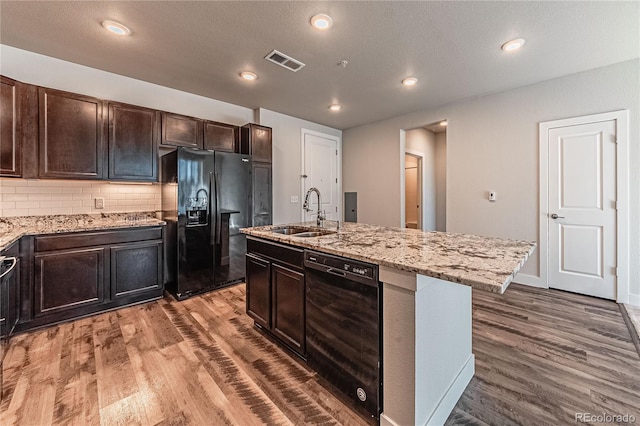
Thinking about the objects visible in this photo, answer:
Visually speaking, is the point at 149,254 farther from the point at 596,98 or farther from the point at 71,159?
the point at 596,98

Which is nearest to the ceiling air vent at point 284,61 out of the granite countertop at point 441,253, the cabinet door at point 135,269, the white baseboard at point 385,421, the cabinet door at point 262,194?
A: the cabinet door at point 262,194

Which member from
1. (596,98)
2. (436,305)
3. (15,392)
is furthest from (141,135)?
(596,98)

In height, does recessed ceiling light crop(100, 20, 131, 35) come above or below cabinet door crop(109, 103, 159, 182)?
above

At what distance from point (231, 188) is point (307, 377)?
243 cm

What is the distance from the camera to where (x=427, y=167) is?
A: 5848 millimetres

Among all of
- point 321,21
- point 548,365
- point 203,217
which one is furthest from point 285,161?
point 548,365

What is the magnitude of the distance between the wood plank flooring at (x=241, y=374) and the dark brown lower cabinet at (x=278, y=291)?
165mm

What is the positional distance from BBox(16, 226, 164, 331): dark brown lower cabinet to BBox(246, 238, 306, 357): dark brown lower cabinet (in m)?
1.39

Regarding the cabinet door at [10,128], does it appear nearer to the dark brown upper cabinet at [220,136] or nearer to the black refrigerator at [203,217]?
the black refrigerator at [203,217]

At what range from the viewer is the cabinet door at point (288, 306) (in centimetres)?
182

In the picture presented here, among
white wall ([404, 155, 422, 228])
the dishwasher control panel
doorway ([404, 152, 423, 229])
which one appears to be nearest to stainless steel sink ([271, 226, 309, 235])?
the dishwasher control panel

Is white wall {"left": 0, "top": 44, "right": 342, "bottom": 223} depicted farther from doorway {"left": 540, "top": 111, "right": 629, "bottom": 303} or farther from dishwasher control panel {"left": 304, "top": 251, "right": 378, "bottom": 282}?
doorway {"left": 540, "top": 111, "right": 629, "bottom": 303}

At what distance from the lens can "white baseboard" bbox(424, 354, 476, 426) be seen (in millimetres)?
1311

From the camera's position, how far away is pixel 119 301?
2.75 metres
